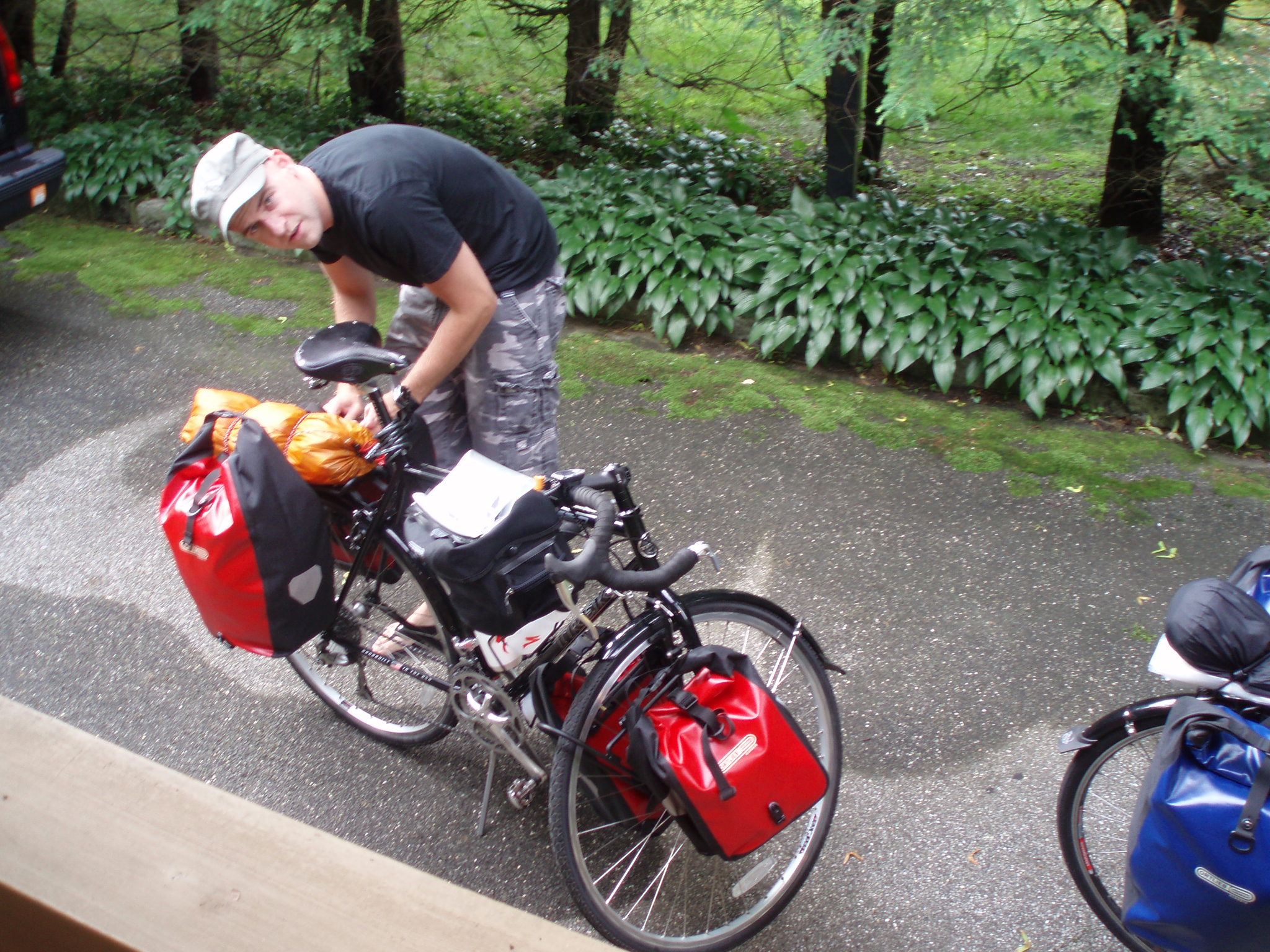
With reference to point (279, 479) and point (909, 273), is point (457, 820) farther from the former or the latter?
point (909, 273)

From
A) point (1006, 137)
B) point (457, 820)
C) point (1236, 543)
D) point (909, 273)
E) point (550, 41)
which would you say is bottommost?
point (457, 820)

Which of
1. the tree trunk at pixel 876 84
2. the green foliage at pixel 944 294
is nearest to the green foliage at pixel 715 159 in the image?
the tree trunk at pixel 876 84

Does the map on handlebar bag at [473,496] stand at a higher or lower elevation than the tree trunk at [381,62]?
lower

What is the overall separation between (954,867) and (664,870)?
2.62 feet

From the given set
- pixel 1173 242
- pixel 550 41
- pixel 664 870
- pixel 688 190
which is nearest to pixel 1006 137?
pixel 1173 242

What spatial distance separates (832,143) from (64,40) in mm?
7090

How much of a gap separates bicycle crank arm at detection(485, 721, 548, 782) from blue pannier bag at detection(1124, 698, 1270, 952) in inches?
54.2

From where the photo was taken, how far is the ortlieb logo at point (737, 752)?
195 cm

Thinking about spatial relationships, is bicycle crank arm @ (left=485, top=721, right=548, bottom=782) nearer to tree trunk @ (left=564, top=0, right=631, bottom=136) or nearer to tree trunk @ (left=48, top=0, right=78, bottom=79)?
tree trunk @ (left=564, top=0, right=631, bottom=136)

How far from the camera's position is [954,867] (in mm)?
2500

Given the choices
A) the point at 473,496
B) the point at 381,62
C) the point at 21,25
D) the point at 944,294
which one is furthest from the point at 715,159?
the point at 21,25

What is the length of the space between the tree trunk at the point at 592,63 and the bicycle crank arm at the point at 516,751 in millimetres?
4830

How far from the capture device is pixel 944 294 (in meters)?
5.18

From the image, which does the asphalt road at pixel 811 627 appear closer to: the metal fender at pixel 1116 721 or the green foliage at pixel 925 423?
the green foliage at pixel 925 423
